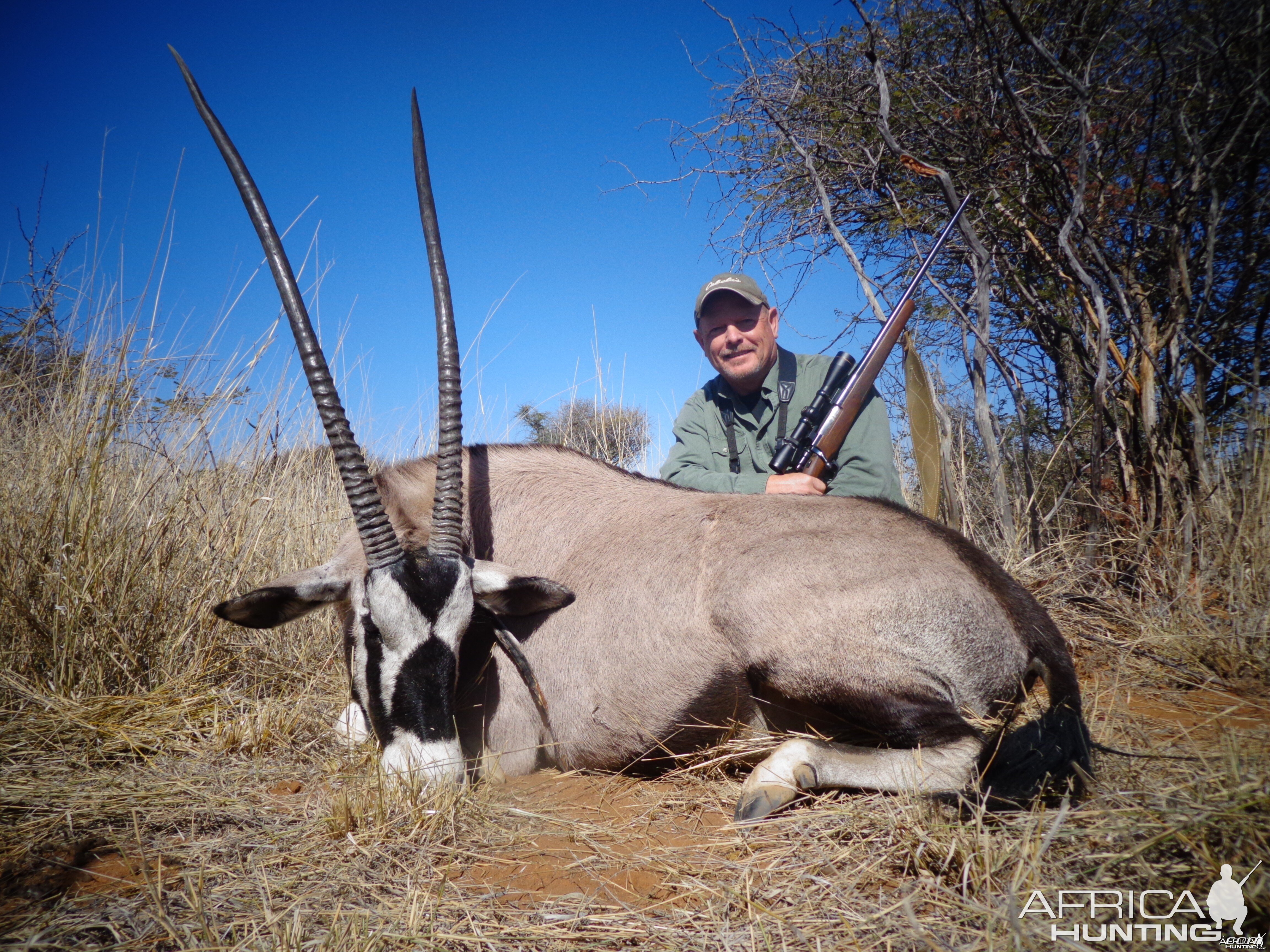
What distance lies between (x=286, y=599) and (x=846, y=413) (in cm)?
349

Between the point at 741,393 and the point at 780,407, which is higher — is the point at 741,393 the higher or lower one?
the higher one

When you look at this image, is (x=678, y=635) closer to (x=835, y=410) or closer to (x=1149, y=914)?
(x=1149, y=914)

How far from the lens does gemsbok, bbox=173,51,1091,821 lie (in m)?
2.35

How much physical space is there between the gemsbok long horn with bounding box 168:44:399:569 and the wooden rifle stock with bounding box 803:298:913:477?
8.96 ft

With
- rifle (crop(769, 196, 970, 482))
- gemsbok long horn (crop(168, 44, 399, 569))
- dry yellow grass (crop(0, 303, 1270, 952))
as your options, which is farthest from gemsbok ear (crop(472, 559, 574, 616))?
rifle (crop(769, 196, 970, 482))

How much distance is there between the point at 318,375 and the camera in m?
2.72

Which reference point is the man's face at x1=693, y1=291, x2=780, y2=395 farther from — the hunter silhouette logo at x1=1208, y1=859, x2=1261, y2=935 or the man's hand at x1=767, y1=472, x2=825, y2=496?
the hunter silhouette logo at x1=1208, y1=859, x2=1261, y2=935

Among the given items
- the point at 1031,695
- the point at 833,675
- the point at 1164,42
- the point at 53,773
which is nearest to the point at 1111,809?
the point at 833,675

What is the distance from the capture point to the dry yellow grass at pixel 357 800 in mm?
1576

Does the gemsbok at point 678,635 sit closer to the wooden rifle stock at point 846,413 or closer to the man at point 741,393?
the wooden rifle stock at point 846,413

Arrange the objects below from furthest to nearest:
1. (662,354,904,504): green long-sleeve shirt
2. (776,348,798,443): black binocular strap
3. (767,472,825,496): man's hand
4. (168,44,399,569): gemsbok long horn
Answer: (776,348,798,443): black binocular strap
(662,354,904,504): green long-sleeve shirt
(767,472,825,496): man's hand
(168,44,399,569): gemsbok long horn

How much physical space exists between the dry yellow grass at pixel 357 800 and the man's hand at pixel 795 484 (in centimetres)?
176

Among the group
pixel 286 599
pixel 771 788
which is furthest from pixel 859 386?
pixel 286 599

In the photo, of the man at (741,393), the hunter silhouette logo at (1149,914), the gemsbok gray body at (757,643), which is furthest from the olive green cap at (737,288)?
the hunter silhouette logo at (1149,914)
